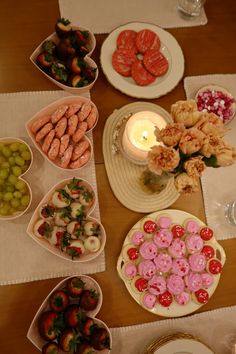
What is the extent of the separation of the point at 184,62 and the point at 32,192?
0.60 m

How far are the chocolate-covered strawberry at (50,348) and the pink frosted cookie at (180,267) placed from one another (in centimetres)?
34

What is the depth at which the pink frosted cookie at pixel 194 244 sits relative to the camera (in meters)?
0.96

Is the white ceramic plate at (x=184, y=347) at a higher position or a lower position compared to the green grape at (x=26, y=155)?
lower

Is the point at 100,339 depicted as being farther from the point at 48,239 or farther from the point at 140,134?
the point at 140,134

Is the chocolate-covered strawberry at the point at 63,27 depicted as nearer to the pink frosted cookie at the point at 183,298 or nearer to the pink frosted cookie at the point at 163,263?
the pink frosted cookie at the point at 163,263

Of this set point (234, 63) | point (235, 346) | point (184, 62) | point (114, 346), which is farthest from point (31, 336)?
point (234, 63)

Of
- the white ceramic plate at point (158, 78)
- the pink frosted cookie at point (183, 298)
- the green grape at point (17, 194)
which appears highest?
the white ceramic plate at point (158, 78)

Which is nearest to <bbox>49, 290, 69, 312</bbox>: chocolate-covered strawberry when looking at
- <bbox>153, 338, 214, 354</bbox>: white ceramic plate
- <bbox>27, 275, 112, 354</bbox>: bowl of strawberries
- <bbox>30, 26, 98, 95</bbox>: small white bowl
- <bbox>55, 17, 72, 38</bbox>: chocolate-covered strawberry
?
<bbox>27, 275, 112, 354</bbox>: bowl of strawberries

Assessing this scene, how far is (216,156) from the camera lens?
0.70 m

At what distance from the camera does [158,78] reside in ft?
3.54

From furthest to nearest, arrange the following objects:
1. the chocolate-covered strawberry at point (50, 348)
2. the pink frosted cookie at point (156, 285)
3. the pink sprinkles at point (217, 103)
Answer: the pink sprinkles at point (217, 103) → the pink frosted cookie at point (156, 285) → the chocolate-covered strawberry at point (50, 348)

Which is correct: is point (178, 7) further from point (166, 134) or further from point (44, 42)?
point (166, 134)

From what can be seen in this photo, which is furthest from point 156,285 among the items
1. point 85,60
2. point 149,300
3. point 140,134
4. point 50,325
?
point 85,60

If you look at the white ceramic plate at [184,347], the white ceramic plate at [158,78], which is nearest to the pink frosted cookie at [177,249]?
the white ceramic plate at [184,347]
